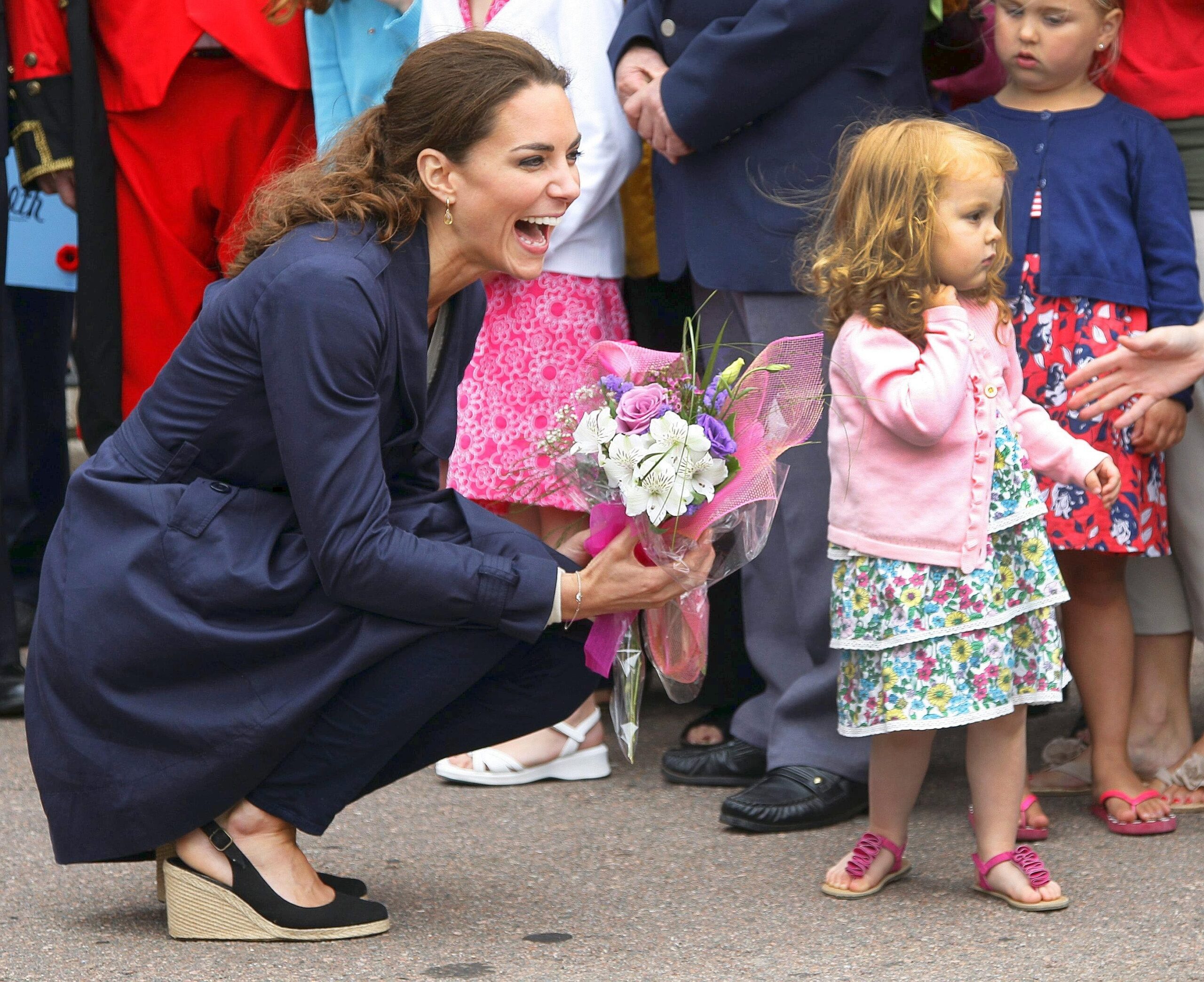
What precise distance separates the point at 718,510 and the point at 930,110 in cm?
122

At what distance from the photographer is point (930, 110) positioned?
11.1 ft

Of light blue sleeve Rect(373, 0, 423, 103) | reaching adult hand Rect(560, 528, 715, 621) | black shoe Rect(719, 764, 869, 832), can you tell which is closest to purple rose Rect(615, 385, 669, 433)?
reaching adult hand Rect(560, 528, 715, 621)

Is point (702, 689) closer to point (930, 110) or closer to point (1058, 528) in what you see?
point (1058, 528)

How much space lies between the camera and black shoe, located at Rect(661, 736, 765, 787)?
11.5 ft

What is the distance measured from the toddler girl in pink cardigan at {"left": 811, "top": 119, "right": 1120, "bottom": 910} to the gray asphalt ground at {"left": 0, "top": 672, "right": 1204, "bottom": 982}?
14cm

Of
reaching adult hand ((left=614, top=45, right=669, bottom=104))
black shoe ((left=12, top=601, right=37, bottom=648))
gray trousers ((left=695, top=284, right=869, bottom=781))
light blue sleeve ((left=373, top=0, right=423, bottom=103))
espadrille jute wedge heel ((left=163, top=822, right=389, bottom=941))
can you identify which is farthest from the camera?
black shoe ((left=12, top=601, right=37, bottom=648))

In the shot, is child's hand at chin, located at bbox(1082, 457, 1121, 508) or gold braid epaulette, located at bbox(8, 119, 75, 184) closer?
child's hand at chin, located at bbox(1082, 457, 1121, 508)

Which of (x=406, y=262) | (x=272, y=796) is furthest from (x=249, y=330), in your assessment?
(x=272, y=796)

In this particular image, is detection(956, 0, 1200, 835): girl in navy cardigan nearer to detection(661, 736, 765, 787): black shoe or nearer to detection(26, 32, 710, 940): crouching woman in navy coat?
detection(661, 736, 765, 787): black shoe

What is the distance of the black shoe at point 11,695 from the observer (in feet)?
13.1

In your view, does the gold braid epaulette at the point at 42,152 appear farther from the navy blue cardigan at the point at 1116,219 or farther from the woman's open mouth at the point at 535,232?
the navy blue cardigan at the point at 1116,219

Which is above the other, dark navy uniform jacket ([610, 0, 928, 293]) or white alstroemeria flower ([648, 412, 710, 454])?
dark navy uniform jacket ([610, 0, 928, 293])

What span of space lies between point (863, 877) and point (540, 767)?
3.08ft

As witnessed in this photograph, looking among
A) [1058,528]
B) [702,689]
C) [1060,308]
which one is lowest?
[702,689]
